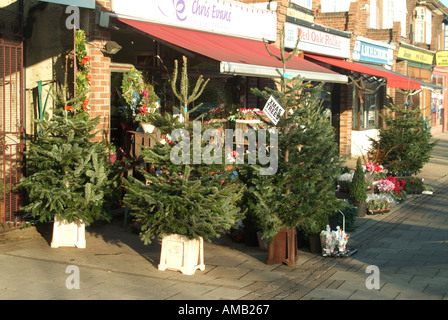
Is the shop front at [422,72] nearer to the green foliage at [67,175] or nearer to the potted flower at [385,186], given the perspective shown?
the potted flower at [385,186]

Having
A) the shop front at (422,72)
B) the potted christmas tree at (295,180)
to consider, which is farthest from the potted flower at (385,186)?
the shop front at (422,72)

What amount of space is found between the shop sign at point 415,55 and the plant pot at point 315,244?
59.5 feet

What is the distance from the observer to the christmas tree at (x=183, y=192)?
648cm

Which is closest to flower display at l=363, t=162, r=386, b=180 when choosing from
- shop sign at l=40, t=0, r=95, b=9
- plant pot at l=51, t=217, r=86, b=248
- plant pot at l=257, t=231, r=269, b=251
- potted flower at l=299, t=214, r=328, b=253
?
potted flower at l=299, t=214, r=328, b=253

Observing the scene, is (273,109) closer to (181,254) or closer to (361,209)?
(181,254)

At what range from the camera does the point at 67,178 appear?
7.33 metres

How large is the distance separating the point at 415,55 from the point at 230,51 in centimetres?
1887

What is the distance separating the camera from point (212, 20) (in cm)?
1143

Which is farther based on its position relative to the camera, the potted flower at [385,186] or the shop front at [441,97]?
the shop front at [441,97]

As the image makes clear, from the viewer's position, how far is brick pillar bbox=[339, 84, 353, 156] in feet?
62.0

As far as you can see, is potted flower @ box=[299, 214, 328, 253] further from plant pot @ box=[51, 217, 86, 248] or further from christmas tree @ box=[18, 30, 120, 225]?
plant pot @ box=[51, 217, 86, 248]

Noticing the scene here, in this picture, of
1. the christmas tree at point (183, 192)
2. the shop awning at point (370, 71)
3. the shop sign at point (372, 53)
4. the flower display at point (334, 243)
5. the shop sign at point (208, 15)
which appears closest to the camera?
the christmas tree at point (183, 192)

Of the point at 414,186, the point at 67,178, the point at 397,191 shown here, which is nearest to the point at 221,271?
the point at 67,178
